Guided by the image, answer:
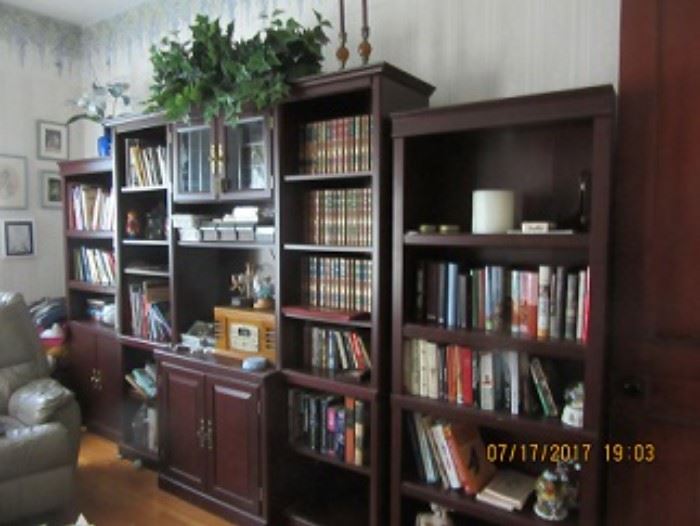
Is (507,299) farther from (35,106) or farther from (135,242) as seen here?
(35,106)

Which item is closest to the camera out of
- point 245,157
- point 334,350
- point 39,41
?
point 334,350

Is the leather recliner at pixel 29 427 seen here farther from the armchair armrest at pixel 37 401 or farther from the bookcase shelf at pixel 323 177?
the bookcase shelf at pixel 323 177

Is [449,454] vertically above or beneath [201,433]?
above

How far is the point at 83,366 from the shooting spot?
309 centimetres

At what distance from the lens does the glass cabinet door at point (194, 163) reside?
2297 millimetres

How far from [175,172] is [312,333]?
3.52 feet

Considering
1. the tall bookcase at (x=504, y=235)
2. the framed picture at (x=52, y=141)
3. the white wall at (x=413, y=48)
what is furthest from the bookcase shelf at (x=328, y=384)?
the framed picture at (x=52, y=141)

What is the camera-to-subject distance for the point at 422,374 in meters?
1.81

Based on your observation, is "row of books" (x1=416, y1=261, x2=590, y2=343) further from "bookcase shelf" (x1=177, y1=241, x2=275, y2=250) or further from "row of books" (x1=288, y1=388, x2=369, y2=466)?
"bookcase shelf" (x1=177, y1=241, x2=275, y2=250)

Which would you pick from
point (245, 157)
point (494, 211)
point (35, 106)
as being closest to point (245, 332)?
point (245, 157)

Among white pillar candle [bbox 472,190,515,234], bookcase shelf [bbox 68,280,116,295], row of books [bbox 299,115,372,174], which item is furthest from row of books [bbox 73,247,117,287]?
white pillar candle [bbox 472,190,515,234]

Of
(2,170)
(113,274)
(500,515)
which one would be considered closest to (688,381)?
(500,515)

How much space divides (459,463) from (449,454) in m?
0.04

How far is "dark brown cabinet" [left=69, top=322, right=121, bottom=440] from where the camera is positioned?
9.50ft
